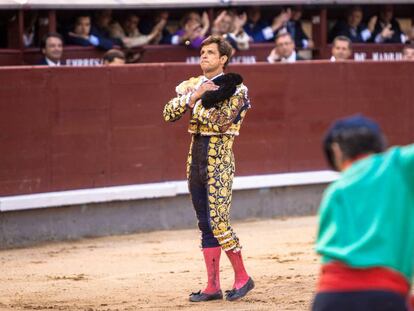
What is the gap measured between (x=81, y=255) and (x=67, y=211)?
836 millimetres

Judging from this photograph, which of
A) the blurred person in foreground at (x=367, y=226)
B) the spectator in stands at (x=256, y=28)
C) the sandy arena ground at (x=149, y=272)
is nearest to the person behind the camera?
the blurred person in foreground at (x=367, y=226)

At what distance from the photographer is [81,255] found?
9.46 metres

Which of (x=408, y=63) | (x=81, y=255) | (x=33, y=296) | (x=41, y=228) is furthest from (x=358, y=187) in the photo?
(x=408, y=63)

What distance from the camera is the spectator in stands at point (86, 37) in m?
11.8

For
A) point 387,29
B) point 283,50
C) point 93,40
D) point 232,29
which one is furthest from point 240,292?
point 387,29

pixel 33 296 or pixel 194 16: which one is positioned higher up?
pixel 194 16

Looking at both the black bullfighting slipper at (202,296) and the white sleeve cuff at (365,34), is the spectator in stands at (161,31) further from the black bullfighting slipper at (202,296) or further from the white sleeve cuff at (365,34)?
the black bullfighting slipper at (202,296)

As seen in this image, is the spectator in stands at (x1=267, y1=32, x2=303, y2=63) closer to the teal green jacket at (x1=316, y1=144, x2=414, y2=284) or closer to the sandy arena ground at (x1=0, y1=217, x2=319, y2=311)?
the sandy arena ground at (x1=0, y1=217, x2=319, y2=311)

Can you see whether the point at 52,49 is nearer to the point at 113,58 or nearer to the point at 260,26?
the point at 113,58

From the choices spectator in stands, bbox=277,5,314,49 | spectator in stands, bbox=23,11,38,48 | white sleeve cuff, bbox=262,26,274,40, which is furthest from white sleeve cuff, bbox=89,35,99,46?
spectator in stands, bbox=277,5,314,49

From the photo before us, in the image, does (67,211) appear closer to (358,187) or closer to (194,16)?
(194,16)

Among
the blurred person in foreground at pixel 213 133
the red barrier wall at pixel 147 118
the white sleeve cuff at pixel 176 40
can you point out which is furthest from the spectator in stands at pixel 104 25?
the blurred person in foreground at pixel 213 133

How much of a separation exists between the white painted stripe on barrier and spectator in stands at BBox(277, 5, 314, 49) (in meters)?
2.19

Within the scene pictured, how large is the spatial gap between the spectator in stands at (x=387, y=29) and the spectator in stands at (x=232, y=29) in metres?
2.09
